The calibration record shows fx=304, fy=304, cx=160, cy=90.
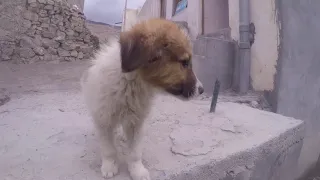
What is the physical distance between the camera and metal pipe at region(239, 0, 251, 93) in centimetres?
524

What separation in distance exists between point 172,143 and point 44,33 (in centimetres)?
678

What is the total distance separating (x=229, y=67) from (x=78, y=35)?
5494 mm

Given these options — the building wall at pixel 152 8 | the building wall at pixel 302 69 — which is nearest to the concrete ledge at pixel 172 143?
the building wall at pixel 302 69

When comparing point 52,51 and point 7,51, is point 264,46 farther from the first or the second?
point 7,51

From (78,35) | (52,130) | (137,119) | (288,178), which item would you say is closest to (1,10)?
(78,35)

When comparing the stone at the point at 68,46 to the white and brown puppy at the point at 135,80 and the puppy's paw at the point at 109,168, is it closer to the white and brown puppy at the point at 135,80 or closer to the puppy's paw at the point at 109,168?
the white and brown puppy at the point at 135,80

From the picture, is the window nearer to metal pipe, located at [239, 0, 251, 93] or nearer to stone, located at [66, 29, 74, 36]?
stone, located at [66, 29, 74, 36]

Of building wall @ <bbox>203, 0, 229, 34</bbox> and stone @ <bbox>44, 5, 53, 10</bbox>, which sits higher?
stone @ <bbox>44, 5, 53, 10</bbox>

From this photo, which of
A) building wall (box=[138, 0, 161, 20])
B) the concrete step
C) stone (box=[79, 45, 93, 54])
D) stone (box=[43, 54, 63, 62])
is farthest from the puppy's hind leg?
building wall (box=[138, 0, 161, 20])

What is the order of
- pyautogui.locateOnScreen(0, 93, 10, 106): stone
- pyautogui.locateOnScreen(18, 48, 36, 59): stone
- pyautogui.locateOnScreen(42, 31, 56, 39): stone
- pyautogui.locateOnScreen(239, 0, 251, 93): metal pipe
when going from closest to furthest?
pyautogui.locateOnScreen(0, 93, 10, 106): stone
pyautogui.locateOnScreen(239, 0, 251, 93): metal pipe
pyautogui.locateOnScreen(18, 48, 36, 59): stone
pyautogui.locateOnScreen(42, 31, 56, 39): stone

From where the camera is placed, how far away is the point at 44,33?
8625 mm

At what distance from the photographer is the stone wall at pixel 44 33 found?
8.09 metres

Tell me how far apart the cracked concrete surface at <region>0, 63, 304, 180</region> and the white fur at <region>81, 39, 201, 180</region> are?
15 centimetres

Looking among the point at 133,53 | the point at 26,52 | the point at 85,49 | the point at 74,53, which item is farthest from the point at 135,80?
the point at 85,49
